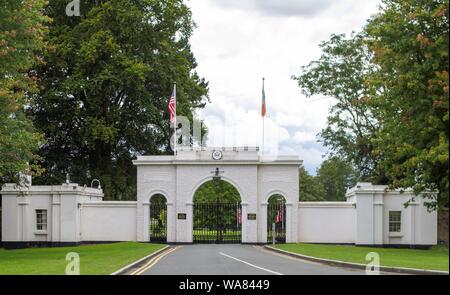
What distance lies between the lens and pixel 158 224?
45375 millimetres

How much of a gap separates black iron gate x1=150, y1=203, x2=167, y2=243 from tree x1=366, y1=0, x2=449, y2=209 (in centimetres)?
1601

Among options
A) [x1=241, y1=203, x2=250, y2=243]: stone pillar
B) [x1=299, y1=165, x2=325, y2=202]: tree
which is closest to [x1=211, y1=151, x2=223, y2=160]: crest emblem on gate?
[x1=241, y1=203, x2=250, y2=243]: stone pillar

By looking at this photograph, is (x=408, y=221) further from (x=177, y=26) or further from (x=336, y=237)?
(x=177, y=26)

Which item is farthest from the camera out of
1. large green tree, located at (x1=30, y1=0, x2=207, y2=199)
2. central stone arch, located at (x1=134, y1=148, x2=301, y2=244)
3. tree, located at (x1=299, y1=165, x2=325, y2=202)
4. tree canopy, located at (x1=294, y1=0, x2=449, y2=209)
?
tree, located at (x1=299, y1=165, x2=325, y2=202)

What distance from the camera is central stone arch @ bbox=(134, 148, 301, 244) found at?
44.0 meters

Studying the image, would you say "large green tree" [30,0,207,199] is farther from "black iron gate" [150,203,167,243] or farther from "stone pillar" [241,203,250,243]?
"stone pillar" [241,203,250,243]

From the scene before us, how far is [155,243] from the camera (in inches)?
1734

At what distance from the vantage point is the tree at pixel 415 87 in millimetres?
29188

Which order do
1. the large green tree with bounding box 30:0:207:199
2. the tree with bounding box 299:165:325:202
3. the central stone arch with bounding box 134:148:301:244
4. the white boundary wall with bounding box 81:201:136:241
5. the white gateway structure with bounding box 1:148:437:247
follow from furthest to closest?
1. the tree with bounding box 299:165:325:202
2. the large green tree with bounding box 30:0:207:199
3. the white boundary wall with bounding box 81:201:136:241
4. the central stone arch with bounding box 134:148:301:244
5. the white gateway structure with bounding box 1:148:437:247

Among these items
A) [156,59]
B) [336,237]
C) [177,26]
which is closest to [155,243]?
[336,237]

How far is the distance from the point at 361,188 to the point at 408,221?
3.19 m

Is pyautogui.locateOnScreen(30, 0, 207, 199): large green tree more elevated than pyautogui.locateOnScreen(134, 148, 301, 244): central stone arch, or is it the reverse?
pyautogui.locateOnScreen(30, 0, 207, 199): large green tree

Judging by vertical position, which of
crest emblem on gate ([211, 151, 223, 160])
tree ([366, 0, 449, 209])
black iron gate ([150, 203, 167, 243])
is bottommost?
black iron gate ([150, 203, 167, 243])

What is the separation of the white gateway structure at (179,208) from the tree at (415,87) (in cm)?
1018
